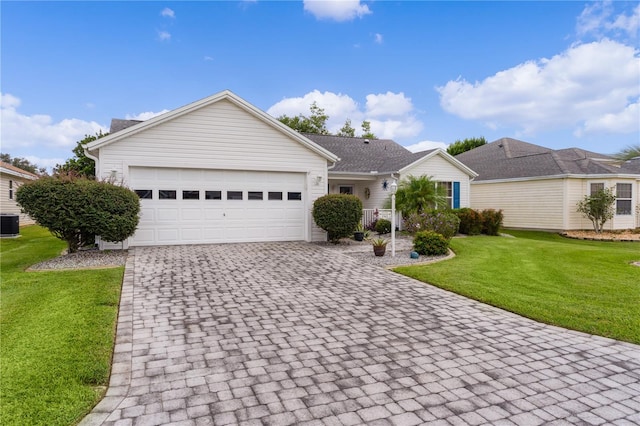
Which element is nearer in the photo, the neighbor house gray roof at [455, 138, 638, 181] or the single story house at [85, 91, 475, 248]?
the single story house at [85, 91, 475, 248]

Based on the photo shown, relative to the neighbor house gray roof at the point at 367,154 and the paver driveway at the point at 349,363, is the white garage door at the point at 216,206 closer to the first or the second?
the neighbor house gray roof at the point at 367,154

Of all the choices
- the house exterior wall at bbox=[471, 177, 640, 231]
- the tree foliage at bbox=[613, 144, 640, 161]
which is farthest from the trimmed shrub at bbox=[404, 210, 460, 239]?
the house exterior wall at bbox=[471, 177, 640, 231]

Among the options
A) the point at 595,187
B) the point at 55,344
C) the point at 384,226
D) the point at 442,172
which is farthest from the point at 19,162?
the point at 595,187

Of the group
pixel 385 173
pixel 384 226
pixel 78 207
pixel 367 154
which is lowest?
pixel 384 226

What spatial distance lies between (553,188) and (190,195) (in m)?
17.8

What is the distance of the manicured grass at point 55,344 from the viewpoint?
2906mm

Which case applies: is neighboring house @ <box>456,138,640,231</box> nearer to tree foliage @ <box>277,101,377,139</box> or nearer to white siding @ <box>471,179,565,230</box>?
white siding @ <box>471,179,565,230</box>

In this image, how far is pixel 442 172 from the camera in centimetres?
1825

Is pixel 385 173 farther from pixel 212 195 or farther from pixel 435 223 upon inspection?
pixel 212 195

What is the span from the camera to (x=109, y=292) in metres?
6.23

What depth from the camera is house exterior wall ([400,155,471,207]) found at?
57.9 ft

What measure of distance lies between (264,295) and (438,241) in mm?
6271

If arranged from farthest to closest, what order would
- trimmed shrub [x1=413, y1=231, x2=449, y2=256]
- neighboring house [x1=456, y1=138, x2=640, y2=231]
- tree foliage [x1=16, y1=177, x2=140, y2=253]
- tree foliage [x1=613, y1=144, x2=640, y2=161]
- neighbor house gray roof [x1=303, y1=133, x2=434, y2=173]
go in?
neighboring house [x1=456, y1=138, x2=640, y2=231], neighbor house gray roof [x1=303, y1=133, x2=434, y2=173], trimmed shrub [x1=413, y1=231, x2=449, y2=256], tree foliage [x1=16, y1=177, x2=140, y2=253], tree foliage [x1=613, y1=144, x2=640, y2=161]

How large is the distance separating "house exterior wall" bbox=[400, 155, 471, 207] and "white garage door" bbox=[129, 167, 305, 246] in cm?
660
